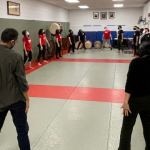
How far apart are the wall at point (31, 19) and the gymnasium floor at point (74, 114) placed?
2600 millimetres

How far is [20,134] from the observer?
223 cm

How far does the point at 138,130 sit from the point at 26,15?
7.99m

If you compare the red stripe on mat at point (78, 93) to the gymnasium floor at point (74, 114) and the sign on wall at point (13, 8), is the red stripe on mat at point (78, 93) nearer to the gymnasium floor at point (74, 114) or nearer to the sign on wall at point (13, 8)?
the gymnasium floor at point (74, 114)

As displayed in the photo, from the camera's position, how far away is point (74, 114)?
3.89m

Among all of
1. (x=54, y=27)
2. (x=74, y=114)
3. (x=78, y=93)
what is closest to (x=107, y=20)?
(x=54, y=27)

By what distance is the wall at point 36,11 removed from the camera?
25.6 ft

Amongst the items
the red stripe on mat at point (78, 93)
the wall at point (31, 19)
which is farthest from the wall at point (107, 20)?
the red stripe on mat at point (78, 93)

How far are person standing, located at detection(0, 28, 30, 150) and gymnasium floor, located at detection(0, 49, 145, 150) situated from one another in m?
0.89

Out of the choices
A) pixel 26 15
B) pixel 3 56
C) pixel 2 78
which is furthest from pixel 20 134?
pixel 26 15

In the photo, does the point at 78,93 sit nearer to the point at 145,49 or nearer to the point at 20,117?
the point at 20,117

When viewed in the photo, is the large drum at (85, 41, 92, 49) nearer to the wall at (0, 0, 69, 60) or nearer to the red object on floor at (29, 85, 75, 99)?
the wall at (0, 0, 69, 60)

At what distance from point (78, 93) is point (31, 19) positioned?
6272mm

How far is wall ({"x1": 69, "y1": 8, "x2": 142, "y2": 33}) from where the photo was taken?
16109 mm

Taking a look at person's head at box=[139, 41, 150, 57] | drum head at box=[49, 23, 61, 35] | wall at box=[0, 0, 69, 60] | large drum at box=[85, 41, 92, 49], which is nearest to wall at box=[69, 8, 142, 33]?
large drum at box=[85, 41, 92, 49]
